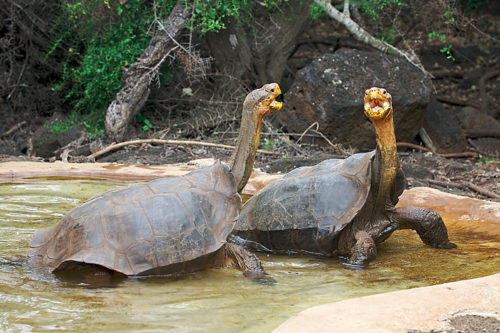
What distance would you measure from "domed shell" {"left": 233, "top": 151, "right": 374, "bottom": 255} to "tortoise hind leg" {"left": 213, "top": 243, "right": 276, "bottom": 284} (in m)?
0.56

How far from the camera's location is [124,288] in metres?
3.36

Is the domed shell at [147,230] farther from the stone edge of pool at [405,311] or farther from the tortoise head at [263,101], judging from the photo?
the stone edge of pool at [405,311]

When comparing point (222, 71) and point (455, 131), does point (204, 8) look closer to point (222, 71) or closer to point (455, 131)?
point (222, 71)

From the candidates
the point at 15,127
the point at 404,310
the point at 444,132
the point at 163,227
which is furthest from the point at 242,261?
the point at 15,127

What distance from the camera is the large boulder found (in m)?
8.75

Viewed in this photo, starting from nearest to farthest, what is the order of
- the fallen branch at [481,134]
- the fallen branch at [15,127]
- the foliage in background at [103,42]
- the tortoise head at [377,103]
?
1. the tortoise head at [377,103]
2. the foliage in background at [103,42]
3. the fallen branch at [481,134]
4. the fallen branch at [15,127]

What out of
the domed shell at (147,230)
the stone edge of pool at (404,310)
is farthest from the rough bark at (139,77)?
the stone edge of pool at (404,310)

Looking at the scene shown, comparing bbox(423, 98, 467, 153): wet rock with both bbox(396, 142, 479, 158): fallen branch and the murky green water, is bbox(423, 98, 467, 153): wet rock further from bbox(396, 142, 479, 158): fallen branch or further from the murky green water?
the murky green water

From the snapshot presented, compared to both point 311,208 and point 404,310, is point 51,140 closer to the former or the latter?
point 311,208

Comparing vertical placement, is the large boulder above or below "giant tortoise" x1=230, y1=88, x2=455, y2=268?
above

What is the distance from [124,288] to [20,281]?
0.60m

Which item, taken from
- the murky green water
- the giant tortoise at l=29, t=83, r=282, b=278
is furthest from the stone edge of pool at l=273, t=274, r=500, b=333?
the giant tortoise at l=29, t=83, r=282, b=278

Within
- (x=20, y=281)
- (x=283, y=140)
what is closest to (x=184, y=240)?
(x=20, y=281)

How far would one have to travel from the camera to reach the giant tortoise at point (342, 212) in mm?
4199
